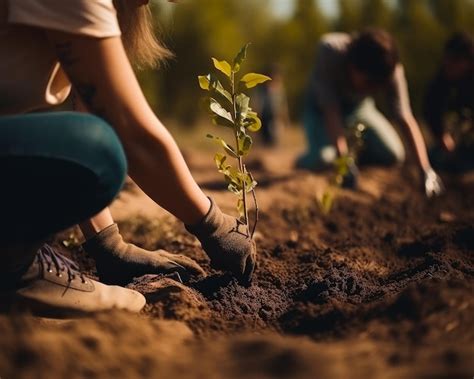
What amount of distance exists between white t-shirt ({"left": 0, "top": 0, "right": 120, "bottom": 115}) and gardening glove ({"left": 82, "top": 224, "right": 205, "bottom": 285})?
56 cm

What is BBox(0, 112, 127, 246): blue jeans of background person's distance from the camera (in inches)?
63.6

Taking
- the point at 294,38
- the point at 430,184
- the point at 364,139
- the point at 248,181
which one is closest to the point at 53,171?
the point at 248,181

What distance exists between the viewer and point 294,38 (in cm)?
1981

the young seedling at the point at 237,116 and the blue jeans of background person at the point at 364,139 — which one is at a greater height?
the young seedling at the point at 237,116

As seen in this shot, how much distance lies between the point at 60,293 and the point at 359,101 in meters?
4.03

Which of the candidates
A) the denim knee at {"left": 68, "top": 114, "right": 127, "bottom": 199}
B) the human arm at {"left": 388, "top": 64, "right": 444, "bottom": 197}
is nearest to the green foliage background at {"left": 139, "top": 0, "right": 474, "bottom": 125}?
the human arm at {"left": 388, "top": 64, "right": 444, "bottom": 197}

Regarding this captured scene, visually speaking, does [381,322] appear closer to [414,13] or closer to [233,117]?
[233,117]

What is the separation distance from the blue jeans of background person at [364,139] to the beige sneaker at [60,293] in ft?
12.6

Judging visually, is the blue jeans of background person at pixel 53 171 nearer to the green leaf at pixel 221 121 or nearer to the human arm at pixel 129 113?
the human arm at pixel 129 113

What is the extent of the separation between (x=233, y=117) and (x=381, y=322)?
39.0 inches

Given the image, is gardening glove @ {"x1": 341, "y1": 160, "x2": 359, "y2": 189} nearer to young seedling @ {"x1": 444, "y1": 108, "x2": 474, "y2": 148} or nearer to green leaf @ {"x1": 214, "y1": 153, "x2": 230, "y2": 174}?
young seedling @ {"x1": 444, "y1": 108, "x2": 474, "y2": 148}

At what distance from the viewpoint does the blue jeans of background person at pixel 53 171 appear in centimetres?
162

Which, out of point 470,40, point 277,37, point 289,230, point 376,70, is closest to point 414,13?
point 277,37

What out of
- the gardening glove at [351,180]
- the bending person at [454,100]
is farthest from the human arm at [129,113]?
the bending person at [454,100]
